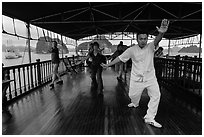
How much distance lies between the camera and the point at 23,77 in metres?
4.15

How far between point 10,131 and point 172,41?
48.6 ft

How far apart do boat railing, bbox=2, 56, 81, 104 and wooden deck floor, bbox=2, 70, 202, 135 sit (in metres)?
0.37

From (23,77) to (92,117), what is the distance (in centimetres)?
266

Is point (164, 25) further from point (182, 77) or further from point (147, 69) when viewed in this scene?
point (182, 77)

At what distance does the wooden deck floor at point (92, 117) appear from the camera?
6.80 feet

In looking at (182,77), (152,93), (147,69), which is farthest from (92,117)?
(182,77)

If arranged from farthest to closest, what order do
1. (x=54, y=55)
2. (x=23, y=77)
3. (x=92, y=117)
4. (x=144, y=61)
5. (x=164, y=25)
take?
(x=54, y=55)
(x=23, y=77)
(x=92, y=117)
(x=144, y=61)
(x=164, y=25)

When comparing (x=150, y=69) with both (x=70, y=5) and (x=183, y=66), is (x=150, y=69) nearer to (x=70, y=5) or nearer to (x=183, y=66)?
(x=183, y=66)

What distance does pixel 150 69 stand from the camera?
7.04 feet

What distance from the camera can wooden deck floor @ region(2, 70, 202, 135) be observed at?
6.80 ft

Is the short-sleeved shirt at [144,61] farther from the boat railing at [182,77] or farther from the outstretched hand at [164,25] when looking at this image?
the boat railing at [182,77]

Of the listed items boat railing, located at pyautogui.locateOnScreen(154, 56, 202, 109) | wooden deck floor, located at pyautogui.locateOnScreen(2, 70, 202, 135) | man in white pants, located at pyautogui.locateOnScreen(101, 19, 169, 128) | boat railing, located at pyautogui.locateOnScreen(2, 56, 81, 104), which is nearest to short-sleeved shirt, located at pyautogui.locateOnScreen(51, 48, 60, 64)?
boat railing, located at pyautogui.locateOnScreen(2, 56, 81, 104)

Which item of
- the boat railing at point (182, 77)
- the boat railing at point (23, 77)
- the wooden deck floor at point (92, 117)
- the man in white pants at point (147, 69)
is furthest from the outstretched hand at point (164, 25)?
the boat railing at point (23, 77)

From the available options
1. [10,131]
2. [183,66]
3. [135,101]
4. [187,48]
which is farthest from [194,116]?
[187,48]
